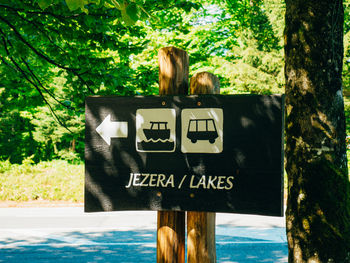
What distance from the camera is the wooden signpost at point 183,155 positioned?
1.81 m

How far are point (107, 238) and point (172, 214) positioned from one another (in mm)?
6216

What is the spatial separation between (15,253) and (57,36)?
4538mm

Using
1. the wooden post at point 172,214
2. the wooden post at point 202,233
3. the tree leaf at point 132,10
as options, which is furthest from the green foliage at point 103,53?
the wooden post at point 202,233

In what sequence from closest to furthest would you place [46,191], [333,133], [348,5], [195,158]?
[195,158]
[333,133]
[46,191]
[348,5]

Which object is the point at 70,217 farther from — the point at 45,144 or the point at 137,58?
the point at 45,144

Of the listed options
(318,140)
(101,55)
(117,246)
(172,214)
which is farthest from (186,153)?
(101,55)

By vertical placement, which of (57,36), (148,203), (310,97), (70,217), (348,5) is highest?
(348,5)

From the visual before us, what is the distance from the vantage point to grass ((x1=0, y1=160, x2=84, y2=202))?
1210 centimetres

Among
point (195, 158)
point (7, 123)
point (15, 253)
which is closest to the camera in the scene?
point (195, 158)

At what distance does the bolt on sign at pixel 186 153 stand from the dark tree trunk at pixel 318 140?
0.54 m

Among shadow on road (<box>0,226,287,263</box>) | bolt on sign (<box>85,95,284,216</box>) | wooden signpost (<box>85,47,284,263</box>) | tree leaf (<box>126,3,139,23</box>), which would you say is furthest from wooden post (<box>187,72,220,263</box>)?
shadow on road (<box>0,226,287,263</box>)

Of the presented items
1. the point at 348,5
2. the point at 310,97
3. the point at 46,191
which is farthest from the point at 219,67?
the point at 310,97

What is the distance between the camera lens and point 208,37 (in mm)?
18266

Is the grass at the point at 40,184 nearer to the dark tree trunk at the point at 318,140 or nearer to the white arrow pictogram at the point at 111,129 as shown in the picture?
the white arrow pictogram at the point at 111,129
